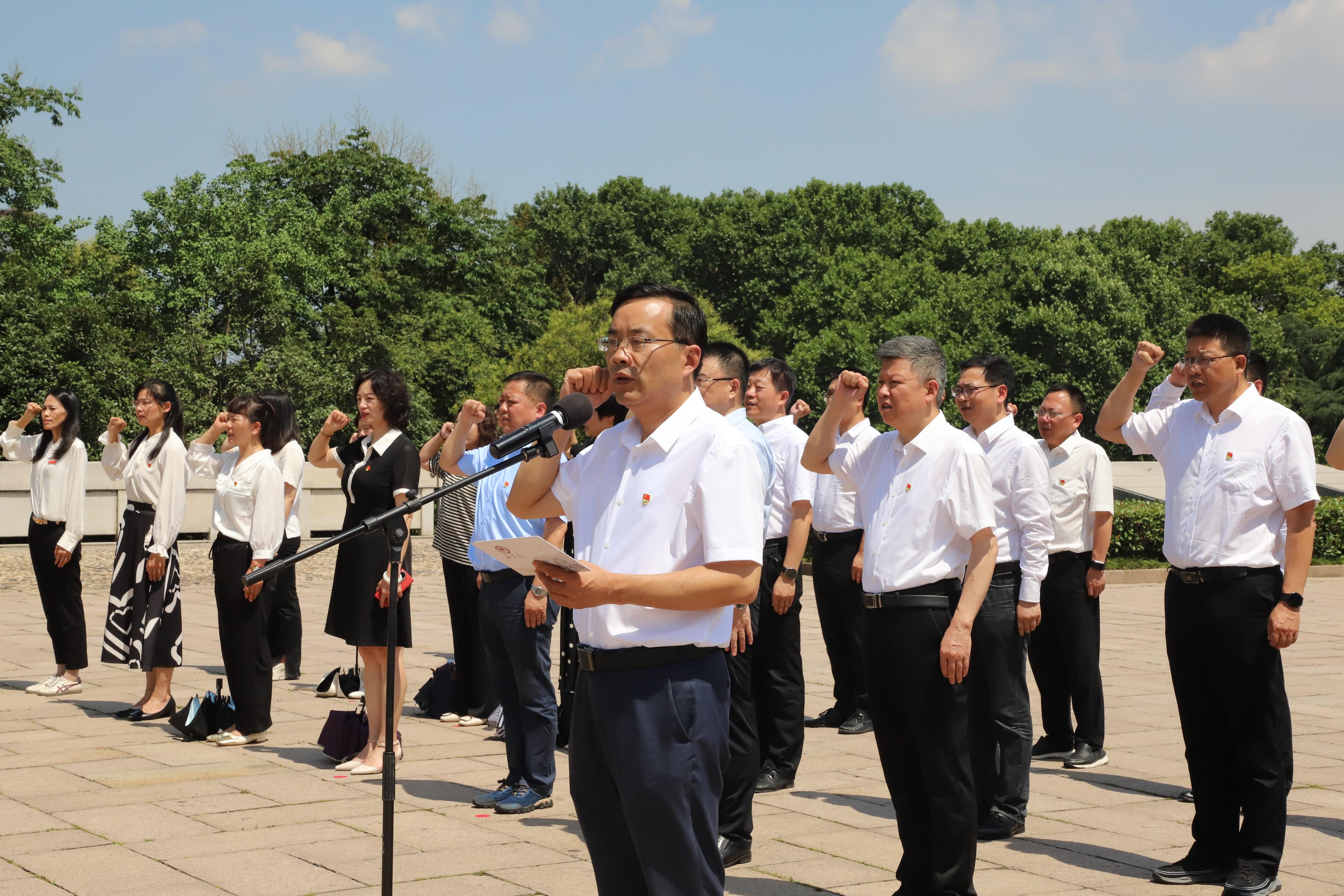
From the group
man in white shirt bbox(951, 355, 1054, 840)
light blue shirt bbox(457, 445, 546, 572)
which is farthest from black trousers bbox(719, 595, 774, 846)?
light blue shirt bbox(457, 445, 546, 572)

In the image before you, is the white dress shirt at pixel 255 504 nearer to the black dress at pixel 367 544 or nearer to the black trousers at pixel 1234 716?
the black dress at pixel 367 544

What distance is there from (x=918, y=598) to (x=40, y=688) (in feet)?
24.4

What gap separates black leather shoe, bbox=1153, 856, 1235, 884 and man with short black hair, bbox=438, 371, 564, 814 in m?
2.78

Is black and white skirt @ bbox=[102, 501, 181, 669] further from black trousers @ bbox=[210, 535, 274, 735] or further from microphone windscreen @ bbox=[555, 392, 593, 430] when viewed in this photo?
microphone windscreen @ bbox=[555, 392, 593, 430]

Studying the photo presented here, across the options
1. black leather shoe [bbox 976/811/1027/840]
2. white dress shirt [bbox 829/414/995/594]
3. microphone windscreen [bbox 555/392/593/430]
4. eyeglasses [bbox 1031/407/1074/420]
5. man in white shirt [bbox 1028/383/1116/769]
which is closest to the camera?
microphone windscreen [bbox 555/392/593/430]

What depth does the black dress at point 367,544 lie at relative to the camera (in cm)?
694

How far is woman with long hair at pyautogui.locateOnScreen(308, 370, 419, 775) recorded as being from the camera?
273 inches

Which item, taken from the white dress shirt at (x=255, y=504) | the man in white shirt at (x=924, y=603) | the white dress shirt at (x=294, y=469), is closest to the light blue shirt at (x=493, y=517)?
the white dress shirt at (x=255, y=504)

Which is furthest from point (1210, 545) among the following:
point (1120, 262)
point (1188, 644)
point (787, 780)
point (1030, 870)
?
point (1120, 262)

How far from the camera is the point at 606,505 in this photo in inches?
131

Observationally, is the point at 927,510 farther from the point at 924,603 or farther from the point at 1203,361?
the point at 1203,361

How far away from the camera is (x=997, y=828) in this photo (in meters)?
5.79

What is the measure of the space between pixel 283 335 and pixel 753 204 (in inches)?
829

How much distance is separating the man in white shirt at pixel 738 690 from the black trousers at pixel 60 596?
580 cm
